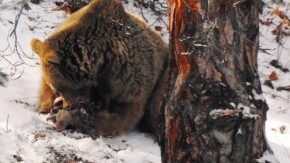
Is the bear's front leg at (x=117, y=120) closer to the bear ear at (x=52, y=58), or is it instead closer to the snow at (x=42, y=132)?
the snow at (x=42, y=132)

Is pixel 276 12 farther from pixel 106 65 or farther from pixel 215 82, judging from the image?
pixel 215 82

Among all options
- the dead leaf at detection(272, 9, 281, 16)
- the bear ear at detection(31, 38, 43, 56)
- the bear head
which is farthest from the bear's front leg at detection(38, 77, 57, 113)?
the dead leaf at detection(272, 9, 281, 16)

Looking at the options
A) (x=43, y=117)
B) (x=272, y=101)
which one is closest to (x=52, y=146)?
(x=43, y=117)

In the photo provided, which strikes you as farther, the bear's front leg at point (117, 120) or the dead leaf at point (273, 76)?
the dead leaf at point (273, 76)

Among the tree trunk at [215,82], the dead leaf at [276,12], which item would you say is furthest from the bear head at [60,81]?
the dead leaf at [276,12]

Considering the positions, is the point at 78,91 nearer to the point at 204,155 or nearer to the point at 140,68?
the point at 140,68

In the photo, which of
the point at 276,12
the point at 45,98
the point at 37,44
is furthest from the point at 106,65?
the point at 276,12

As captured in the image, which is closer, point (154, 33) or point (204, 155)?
point (204, 155)
